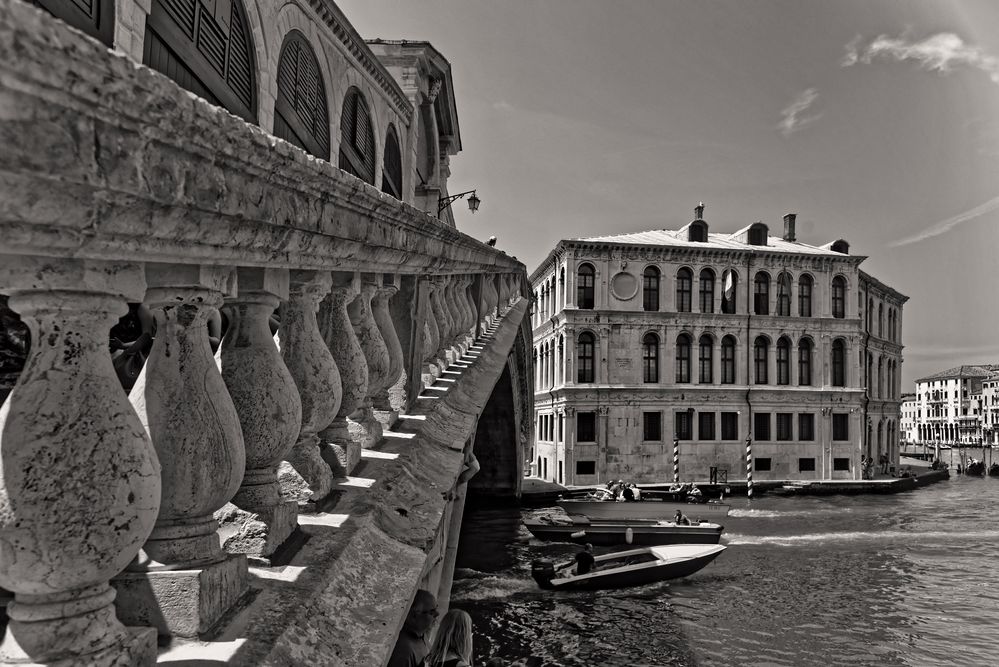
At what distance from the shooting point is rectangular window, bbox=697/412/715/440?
103 feet

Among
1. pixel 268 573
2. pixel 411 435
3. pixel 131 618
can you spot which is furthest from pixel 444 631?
pixel 131 618

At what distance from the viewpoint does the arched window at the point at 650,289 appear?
104 feet

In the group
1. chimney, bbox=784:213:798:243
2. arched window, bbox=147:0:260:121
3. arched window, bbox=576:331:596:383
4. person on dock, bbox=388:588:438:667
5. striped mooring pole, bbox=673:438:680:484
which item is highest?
chimney, bbox=784:213:798:243

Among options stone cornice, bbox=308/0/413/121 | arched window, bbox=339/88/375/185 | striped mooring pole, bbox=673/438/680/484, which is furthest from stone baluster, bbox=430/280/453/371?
striped mooring pole, bbox=673/438/680/484

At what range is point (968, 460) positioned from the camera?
57.8 metres

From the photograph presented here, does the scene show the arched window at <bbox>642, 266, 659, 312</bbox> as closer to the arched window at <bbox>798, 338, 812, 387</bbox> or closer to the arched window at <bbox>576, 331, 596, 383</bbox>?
the arched window at <bbox>576, 331, 596, 383</bbox>

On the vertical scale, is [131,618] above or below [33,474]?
below

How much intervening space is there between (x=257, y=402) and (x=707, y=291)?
32131 mm

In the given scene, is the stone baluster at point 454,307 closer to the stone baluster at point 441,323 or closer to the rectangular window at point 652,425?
the stone baluster at point 441,323

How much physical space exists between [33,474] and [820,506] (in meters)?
30.0

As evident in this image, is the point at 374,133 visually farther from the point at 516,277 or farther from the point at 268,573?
the point at 268,573

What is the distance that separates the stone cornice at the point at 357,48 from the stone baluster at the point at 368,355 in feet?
29.7

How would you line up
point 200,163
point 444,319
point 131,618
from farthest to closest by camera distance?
point 444,319 → point 131,618 → point 200,163

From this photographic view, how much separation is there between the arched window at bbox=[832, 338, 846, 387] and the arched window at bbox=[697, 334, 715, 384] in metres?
5.76
